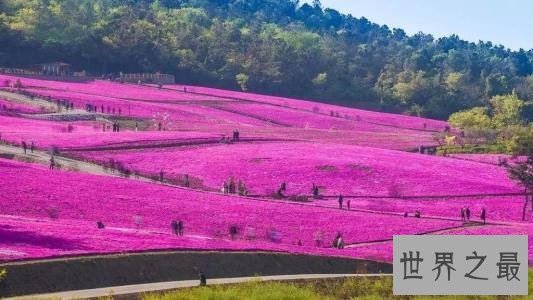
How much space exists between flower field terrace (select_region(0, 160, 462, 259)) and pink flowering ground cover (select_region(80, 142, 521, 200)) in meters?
9.89

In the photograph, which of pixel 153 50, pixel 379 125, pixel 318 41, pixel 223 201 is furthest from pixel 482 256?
pixel 318 41

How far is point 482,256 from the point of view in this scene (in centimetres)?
2033

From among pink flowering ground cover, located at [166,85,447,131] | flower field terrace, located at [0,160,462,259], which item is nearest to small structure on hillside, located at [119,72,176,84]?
pink flowering ground cover, located at [166,85,447,131]

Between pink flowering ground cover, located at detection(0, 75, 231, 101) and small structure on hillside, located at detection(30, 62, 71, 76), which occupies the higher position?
small structure on hillside, located at detection(30, 62, 71, 76)

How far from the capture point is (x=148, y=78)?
139 m

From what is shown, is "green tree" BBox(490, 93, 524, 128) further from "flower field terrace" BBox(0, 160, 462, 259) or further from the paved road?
the paved road

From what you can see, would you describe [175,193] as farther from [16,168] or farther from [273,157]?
[273,157]

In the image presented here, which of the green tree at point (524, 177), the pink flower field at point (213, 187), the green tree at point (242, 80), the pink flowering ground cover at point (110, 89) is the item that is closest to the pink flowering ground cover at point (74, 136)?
the pink flower field at point (213, 187)

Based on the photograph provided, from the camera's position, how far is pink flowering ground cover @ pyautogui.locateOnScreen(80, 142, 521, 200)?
6272cm

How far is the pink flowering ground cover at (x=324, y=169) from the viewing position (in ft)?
206

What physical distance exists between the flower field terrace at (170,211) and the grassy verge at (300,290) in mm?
11117

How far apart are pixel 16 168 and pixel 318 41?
13284 cm

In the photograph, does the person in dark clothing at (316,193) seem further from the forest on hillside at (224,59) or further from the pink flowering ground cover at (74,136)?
the forest on hillside at (224,59)

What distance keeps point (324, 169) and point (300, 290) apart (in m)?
37.2
